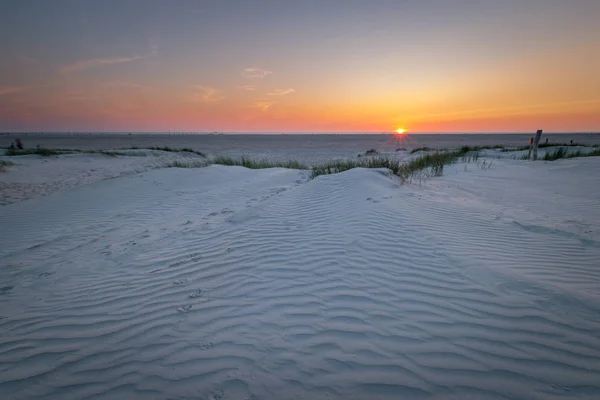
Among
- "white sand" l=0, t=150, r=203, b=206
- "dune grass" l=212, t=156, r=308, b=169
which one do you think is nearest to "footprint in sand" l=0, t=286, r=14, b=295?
"white sand" l=0, t=150, r=203, b=206

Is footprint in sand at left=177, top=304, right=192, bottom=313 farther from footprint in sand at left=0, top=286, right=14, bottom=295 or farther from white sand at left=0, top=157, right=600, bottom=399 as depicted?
footprint in sand at left=0, top=286, right=14, bottom=295

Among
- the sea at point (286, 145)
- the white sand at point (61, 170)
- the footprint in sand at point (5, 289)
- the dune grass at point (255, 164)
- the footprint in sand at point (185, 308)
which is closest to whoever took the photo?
the footprint in sand at point (185, 308)

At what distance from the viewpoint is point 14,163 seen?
12.0 m

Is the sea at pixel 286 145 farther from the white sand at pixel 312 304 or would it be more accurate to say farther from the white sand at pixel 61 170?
the white sand at pixel 312 304

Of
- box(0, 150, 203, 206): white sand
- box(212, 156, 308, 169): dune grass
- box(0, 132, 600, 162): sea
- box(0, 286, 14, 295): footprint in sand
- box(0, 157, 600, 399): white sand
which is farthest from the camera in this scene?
box(0, 132, 600, 162): sea

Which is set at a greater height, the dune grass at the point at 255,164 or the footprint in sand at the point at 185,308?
the dune grass at the point at 255,164

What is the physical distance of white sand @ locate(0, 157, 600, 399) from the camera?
6.18ft

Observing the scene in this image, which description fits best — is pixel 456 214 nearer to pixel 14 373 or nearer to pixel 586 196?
pixel 586 196

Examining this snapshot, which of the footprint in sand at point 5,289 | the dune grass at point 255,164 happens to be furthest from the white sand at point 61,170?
the footprint in sand at point 5,289

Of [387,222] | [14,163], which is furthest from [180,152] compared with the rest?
[387,222]

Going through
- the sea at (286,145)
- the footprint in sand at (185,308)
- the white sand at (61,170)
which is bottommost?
the footprint in sand at (185,308)

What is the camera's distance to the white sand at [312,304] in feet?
6.18

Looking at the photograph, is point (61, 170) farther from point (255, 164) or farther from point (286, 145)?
point (286, 145)

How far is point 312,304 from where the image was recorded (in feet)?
8.67
